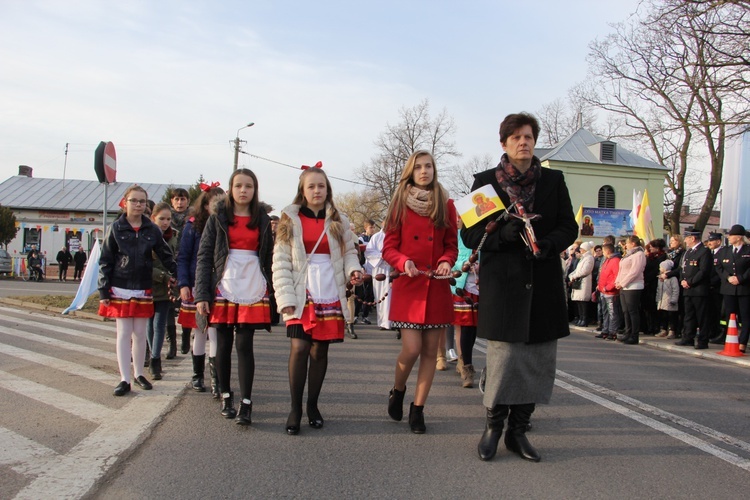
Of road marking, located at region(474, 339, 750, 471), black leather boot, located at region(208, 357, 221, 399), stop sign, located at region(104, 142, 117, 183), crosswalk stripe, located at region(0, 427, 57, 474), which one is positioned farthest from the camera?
stop sign, located at region(104, 142, 117, 183)

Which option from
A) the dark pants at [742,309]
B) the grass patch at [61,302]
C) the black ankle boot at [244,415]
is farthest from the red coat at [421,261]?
the grass patch at [61,302]

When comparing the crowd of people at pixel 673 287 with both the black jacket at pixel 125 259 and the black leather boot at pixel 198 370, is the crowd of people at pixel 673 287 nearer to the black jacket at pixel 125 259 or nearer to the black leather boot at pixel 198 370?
the black leather boot at pixel 198 370

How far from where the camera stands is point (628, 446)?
4.25 meters

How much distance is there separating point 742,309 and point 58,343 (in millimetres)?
10430

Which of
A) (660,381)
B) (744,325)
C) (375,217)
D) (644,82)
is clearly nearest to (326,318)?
(660,381)

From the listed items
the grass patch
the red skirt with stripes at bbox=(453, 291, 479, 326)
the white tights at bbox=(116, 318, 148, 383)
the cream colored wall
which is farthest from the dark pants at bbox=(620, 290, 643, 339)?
the cream colored wall

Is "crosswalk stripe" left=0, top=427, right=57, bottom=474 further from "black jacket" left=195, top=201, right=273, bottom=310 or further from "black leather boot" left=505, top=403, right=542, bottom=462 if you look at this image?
"black leather boot" left=505, top=403, right=542, bottom=462

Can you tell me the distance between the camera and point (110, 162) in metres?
8.64

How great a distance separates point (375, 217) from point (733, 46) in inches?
1523

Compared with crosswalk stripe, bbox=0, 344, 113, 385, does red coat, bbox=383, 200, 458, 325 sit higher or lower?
higher

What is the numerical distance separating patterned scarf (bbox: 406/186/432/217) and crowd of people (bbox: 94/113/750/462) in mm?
11

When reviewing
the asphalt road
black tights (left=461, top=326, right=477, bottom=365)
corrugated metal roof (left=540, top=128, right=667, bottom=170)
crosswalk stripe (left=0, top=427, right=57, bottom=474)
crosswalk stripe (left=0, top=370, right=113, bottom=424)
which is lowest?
crosswalk stripe (left=0, top=370, right=113, bottom=424)

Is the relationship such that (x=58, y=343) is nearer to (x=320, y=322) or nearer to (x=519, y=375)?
(x=320, y=322)

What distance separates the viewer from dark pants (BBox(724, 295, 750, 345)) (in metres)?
9.63
